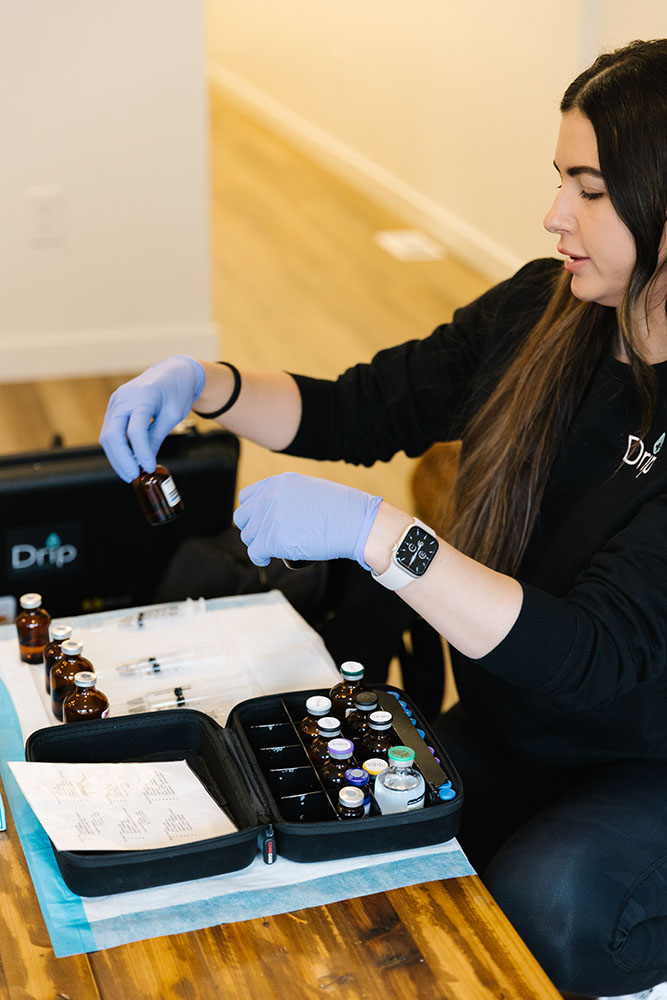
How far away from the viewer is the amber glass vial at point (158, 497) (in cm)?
146

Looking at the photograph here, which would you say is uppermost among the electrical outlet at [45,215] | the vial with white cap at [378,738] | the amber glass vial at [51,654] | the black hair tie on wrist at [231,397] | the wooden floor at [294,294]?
the black hair tie on wrist at [231,397]

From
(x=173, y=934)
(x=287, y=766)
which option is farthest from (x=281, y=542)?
(x=173, y=934)

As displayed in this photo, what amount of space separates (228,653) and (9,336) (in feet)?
8.15

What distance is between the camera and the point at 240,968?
0.99 metres

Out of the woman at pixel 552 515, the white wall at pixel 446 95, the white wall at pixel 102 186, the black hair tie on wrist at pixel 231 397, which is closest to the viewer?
the woman at pixel 552 515

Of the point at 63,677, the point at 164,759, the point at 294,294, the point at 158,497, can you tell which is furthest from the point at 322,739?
the point at 294,294

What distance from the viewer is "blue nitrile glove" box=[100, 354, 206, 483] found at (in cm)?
147

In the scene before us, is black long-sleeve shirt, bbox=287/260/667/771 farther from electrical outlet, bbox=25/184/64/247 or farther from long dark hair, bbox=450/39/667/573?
electrical outlet, bbox=25/184/64/247

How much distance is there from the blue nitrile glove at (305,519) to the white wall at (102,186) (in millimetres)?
2494

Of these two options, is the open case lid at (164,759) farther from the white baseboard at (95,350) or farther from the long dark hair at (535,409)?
the white baseboard at (95,350)

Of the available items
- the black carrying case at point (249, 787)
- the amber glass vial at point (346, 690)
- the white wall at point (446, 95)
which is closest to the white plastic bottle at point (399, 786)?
the black carrying case at point (249, 787)

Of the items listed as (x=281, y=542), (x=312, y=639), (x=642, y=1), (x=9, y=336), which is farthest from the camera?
(x=9, y=336)

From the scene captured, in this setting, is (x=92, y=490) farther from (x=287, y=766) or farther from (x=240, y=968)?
(x=240, y=968)

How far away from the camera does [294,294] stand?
176 inches
